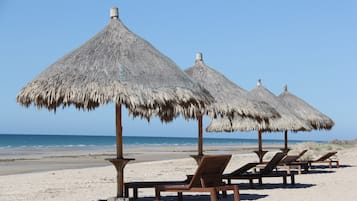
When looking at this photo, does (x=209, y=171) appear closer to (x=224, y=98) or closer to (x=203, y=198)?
(x=203, y=198)

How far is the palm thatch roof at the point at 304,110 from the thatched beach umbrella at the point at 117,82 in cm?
822

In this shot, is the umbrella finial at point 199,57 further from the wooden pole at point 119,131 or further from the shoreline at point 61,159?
the shoreline at point 61,159

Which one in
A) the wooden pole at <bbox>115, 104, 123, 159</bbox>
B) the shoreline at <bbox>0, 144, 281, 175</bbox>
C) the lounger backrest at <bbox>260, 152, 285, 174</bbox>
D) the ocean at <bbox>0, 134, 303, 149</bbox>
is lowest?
the ocean at <bbox>0, 134, 303, 149</bbox>

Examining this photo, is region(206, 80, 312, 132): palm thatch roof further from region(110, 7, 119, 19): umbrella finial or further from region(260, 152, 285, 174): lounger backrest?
region(110, 7, 119, 19): umbrella finial

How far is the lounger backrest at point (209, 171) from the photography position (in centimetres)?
705

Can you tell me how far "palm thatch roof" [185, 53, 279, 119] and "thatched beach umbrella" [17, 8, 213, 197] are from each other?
1.91 metres

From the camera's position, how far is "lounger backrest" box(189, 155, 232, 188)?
277 inches

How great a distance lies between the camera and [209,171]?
23.8 ft

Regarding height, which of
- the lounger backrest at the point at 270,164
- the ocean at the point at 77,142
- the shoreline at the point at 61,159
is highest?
the lounger backrest at the point at 270,164

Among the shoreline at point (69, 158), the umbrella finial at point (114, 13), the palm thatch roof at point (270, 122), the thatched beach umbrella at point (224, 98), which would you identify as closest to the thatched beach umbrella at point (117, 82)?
the umbrella finial at point (114, 13)

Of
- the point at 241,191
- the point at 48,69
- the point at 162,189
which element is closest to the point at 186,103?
the point at 162,189

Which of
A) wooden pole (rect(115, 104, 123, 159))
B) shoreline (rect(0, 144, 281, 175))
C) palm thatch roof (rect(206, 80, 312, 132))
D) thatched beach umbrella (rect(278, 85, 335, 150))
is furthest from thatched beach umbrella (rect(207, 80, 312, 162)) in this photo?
shoreline (rect(0, 144, 281, 175))

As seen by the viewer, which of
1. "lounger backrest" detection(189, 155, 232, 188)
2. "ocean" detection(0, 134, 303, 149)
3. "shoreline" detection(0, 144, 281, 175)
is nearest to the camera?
"lounger backrest" detection(189, 155, 232, 188)

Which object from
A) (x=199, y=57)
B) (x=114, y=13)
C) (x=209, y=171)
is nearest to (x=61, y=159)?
(x=199, y=57)
